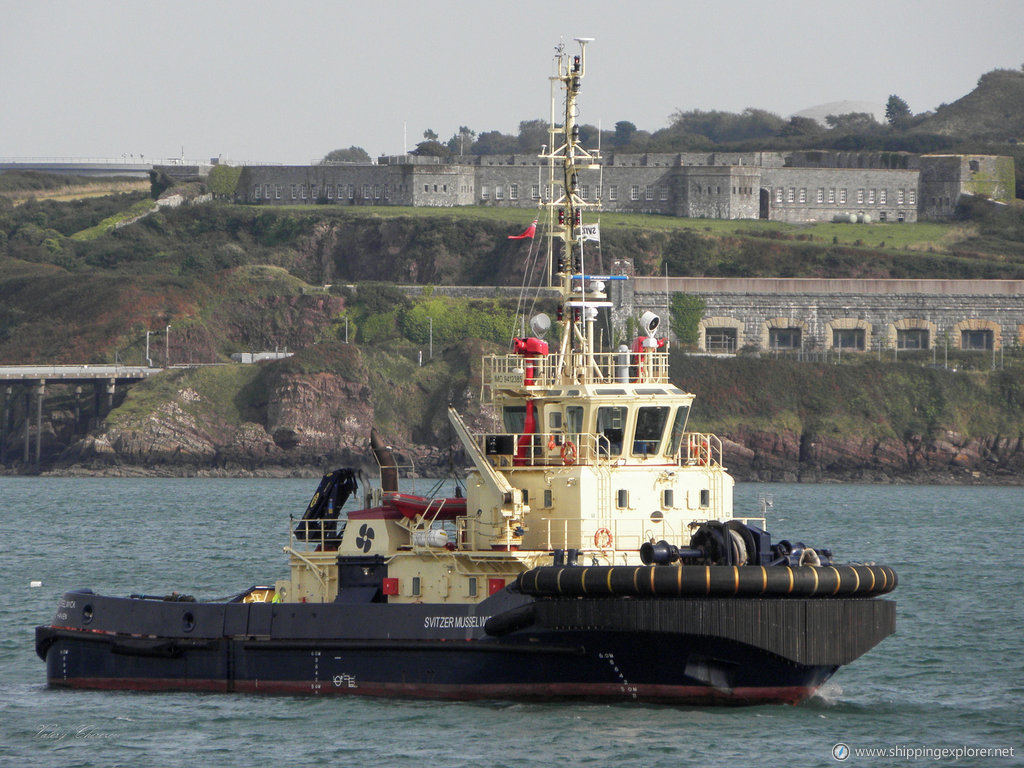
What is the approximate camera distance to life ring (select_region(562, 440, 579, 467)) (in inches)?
886

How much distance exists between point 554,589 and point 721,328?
241ft

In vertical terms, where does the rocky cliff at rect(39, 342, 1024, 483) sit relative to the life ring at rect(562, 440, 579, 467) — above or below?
below

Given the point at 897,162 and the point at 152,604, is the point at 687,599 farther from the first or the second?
the point at 897,162

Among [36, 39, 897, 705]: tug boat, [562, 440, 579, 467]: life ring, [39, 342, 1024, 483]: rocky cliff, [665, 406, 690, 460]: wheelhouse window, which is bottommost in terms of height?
[39, 342, 1024, 483]: rocky cliff

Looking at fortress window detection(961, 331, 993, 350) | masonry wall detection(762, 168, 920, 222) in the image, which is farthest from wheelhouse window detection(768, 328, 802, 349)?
masonry wall detection(762, 168, 920, 222)

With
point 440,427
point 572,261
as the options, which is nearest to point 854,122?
point 440,427

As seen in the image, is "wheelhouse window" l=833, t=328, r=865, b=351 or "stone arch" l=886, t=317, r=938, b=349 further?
"wheelhouse window" l=833, t=328, r=865, b=351

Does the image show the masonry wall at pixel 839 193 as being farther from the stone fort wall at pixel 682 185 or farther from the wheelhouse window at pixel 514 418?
the wheelhouse window at pixel 514 418

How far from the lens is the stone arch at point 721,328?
9250cm

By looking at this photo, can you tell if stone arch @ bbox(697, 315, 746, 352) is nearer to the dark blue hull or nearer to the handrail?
the handrail

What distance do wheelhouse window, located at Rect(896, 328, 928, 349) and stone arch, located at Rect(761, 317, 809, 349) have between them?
4911 mm

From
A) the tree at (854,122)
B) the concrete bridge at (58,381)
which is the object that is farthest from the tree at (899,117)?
the concrete bridge at (58,381)

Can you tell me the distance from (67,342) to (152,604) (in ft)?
236

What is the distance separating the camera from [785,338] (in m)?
92.8
